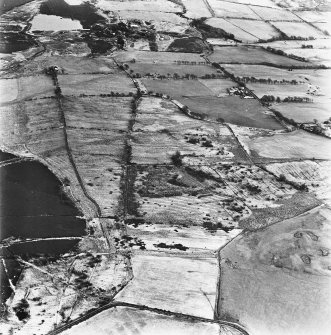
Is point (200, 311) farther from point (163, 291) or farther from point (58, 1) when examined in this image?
point (58, 1)

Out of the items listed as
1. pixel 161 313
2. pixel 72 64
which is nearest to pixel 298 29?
pixel 72 64

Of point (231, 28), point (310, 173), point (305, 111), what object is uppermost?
point (310, 173)

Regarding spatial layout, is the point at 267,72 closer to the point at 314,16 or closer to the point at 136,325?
the point at 314,16

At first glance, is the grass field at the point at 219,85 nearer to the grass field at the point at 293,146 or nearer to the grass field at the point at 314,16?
the grass field at the point at 293,146

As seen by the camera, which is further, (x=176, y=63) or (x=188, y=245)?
(x=176, y=63)

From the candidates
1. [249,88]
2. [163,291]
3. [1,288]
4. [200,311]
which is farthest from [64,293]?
[249,88]

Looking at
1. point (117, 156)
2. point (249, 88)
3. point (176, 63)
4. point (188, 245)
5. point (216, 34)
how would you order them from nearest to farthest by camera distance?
A: point (188, 245) → point (117, 156) → point (249, 88) → point (176, 63) → point (216, 34)
